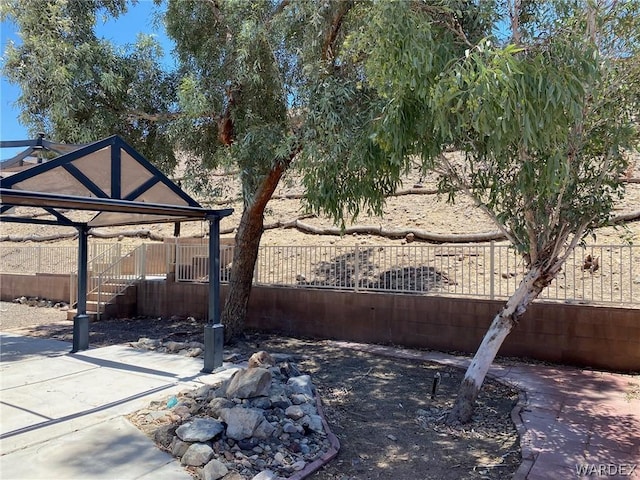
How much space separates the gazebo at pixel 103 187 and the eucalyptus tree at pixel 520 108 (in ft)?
7.13

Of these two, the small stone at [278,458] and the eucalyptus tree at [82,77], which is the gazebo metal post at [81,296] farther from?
the small stone at [278,458]

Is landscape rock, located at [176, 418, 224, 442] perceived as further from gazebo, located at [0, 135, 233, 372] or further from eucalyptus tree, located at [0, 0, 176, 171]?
eucalyptus tree, located at [0, 0, 176, 171]

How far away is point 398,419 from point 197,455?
228 centimetres

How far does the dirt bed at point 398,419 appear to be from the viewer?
4.00m

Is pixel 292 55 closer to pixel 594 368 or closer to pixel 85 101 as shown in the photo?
pixel 85 101

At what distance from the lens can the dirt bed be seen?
400 centimetres

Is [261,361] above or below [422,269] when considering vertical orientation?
below

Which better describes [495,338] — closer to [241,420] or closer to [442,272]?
[241,420]

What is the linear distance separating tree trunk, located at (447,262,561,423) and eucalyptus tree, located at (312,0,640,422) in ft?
0.04

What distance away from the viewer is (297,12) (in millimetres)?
7453

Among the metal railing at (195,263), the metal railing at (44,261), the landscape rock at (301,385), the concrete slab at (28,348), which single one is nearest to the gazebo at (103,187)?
the landscape rock at (301,385)

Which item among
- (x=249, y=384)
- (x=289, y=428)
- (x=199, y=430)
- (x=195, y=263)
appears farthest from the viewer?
(x=195, y=263)

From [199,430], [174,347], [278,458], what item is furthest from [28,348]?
[278,458]

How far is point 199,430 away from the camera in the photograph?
417cm
